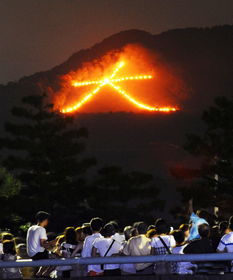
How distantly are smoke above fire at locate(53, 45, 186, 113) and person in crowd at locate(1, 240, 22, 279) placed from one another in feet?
261

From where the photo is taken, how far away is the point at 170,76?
11219 cm

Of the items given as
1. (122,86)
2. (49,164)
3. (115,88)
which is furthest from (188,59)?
(49,164)

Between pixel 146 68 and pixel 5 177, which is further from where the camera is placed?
pixel 146 68

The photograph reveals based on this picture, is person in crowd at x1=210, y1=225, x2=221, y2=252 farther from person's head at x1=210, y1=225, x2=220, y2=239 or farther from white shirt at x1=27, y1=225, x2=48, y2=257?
white shirt at x1=27, y1=225, x2=48, y2=257

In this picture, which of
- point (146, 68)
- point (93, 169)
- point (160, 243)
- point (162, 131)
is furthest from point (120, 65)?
point (160, 243)

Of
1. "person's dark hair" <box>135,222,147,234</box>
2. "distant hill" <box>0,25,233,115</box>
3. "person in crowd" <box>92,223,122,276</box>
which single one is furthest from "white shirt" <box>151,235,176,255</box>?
"distant hill" <box>0,25,233,115</box>

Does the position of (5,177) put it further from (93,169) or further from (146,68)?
(146,68)

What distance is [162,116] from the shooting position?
294 ft

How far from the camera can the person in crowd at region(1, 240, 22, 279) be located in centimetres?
1190

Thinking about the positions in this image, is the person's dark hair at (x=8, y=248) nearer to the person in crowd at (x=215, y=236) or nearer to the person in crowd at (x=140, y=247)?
the person in crowd at (x=140, y=247)

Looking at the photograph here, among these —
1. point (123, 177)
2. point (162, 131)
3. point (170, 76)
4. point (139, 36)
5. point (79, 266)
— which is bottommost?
point (79, 266)

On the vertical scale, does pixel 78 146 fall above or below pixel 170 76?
below

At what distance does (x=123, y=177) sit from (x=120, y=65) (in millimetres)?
72828

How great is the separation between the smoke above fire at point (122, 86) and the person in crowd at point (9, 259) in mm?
79515
